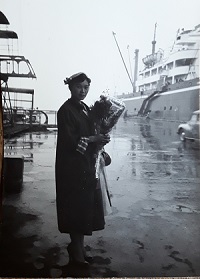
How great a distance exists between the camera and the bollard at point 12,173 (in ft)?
7.49

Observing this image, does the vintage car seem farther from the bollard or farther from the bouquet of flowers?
the bollard

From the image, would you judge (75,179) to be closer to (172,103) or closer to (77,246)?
(77,246)

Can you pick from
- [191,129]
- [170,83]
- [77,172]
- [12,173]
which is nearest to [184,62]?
[170,83]

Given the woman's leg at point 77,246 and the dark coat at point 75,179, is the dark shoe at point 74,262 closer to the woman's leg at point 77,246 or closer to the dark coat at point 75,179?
the woman's leg at point 77,246

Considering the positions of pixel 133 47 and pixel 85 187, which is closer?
pixel 85 187

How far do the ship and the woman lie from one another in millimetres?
535

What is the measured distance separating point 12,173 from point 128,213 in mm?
1060

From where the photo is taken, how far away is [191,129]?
8.06ft

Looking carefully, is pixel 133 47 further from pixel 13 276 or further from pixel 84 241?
pixel 13 276

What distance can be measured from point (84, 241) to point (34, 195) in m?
0.60

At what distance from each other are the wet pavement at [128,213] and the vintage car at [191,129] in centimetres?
7

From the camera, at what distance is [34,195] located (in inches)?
91.8

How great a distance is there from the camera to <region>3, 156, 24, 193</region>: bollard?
7.49 feet

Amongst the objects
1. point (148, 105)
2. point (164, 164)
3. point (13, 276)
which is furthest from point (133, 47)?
point (13, 276)
